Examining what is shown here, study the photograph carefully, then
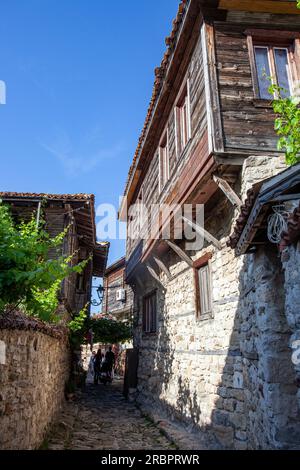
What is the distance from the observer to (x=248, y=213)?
3.42 metres

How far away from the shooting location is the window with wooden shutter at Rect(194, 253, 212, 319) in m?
6.07

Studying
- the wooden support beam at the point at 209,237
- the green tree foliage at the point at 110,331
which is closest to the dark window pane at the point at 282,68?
the wooden support beam at the point at 209,237

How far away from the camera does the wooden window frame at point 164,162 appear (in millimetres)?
7794

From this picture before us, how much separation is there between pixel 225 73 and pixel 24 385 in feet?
16.7

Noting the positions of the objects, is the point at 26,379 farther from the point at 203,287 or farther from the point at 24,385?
the point at 203,287

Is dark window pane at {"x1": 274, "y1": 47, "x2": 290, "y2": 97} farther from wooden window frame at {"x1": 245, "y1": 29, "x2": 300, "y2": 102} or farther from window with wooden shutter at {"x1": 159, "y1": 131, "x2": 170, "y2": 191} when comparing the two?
window with wooden shutter at {"x1": 159, "y1": 131, "x2": 170, "y2": 191}

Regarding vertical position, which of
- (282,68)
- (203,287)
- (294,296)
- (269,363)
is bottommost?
(269,363)

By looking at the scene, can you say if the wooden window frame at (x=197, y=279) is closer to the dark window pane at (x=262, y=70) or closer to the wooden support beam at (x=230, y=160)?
the wooden support beam at (x=230, y=160)

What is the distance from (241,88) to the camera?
534cm

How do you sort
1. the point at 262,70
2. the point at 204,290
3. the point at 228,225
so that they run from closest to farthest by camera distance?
1. the point at 228,225
2. the point at 262,70
3. the point at 204,290

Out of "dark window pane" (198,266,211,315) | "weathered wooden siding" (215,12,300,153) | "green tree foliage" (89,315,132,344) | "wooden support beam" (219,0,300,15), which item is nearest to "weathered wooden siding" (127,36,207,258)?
"weathered wooden siding" (215,12,300,153)

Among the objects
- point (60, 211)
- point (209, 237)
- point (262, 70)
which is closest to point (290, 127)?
point (209, 237)

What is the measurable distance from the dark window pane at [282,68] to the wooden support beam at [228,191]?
1.88m

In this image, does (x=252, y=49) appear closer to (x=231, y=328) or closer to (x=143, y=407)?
(x=231, y=328)
